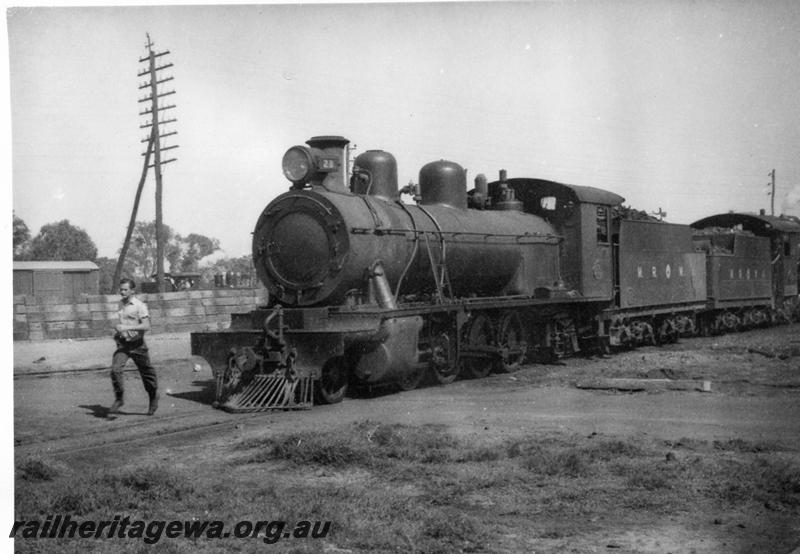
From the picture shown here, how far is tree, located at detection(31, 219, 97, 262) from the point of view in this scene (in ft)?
156

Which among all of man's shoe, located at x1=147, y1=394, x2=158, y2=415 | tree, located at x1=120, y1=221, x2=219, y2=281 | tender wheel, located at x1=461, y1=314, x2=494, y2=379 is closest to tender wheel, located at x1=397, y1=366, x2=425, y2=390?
tender wheel, located at x1=461, y1=314, x2=494, y2=379

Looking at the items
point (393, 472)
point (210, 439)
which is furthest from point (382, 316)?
point (393, 472)

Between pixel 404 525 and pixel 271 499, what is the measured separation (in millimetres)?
1198

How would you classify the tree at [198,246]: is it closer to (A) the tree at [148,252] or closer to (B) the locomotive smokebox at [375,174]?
(A) the tree at [148,252]

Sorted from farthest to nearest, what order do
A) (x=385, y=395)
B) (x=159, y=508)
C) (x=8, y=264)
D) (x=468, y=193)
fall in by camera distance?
(x=468, y=193), (x=385, y=395), (x=8, y=264), (x=159, y=508)

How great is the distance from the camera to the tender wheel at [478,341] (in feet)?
43.9

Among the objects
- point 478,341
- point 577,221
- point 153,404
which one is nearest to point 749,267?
point 577,221

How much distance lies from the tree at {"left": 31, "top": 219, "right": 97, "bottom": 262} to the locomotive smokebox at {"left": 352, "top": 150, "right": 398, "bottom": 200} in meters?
37.2

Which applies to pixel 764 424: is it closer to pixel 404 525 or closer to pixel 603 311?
pixel 404 525

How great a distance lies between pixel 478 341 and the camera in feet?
44.5

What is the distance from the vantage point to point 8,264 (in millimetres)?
7363

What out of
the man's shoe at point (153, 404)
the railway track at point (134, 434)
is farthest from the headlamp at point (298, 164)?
the man's shoe at point (153, 404)

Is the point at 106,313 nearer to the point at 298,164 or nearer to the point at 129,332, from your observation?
the point at 298,164

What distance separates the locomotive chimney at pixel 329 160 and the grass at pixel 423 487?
452cm
